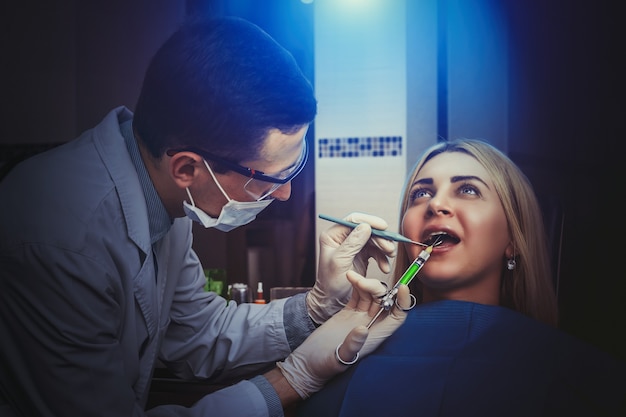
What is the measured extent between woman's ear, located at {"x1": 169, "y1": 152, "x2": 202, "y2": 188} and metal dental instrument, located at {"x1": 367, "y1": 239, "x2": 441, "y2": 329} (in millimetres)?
519

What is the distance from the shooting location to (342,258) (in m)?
1.26

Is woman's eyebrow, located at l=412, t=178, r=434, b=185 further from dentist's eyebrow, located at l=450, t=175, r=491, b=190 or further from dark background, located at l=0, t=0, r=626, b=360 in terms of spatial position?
dark background, located at l=0, t=0, r=626, b=360

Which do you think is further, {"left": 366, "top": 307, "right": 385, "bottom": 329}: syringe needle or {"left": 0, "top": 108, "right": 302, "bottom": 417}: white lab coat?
{"left": 366, "top": 307, "right": 385, "bottom": 329}: syringe needle

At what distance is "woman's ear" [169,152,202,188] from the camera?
1226mm

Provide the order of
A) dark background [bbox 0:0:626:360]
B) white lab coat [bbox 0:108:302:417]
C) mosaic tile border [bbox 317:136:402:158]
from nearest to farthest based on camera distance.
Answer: white lab coat [bbox 0:108:302:417]
dark background [bbox 0:0:626:360]
mosaic tile border [bbox 317:136:402:158]

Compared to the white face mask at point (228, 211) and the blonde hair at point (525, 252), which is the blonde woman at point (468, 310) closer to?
the blonde hair at point (525, 252)

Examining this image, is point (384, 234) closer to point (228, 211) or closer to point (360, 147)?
point (360, 147)

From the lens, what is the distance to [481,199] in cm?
119

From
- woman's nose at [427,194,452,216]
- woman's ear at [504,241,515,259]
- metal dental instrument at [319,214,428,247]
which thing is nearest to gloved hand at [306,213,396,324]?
metal dental instrument at [319,214,428,247]

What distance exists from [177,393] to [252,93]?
81 centimetres

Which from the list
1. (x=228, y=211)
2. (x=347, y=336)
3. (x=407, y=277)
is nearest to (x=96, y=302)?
(x=228, y=211)

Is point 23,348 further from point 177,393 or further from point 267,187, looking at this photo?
point 267,187

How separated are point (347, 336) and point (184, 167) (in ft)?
1.76

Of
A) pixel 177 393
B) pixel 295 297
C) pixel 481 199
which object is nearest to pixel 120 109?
pixel 295 297
